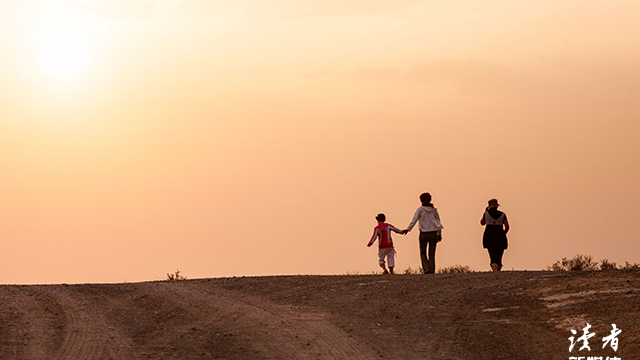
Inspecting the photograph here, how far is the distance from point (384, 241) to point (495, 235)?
112 inches

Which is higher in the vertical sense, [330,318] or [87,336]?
[330,318]

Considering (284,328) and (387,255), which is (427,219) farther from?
(284,328)

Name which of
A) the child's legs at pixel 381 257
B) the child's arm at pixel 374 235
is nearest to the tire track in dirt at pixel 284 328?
the child's arm at pixel 374 235

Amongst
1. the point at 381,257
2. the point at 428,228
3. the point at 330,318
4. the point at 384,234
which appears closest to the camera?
the point at 330,318

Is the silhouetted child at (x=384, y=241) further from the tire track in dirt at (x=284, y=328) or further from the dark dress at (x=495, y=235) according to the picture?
the tire track in dirt at (x=284, y=328)

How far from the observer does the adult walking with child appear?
68.5ft

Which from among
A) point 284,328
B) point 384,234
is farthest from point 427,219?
point 284,328

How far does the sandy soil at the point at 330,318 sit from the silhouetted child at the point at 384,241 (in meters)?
3.42

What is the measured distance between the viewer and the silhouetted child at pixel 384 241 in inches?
862

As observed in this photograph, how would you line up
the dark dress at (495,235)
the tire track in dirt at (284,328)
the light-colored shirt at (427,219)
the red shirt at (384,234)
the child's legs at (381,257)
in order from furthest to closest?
the child's legs at (381,257), the red shirt at (384,234), the dark dress at (495,235), the light-colored shirt at (427,219), the tire track in dirt at (284,328)

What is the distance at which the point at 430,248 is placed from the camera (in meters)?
21.0

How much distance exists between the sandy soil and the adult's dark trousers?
2576 mm

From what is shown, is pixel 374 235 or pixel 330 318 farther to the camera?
pixel 374 235

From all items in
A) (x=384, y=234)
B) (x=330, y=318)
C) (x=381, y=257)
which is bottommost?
(x=330, y=318)
